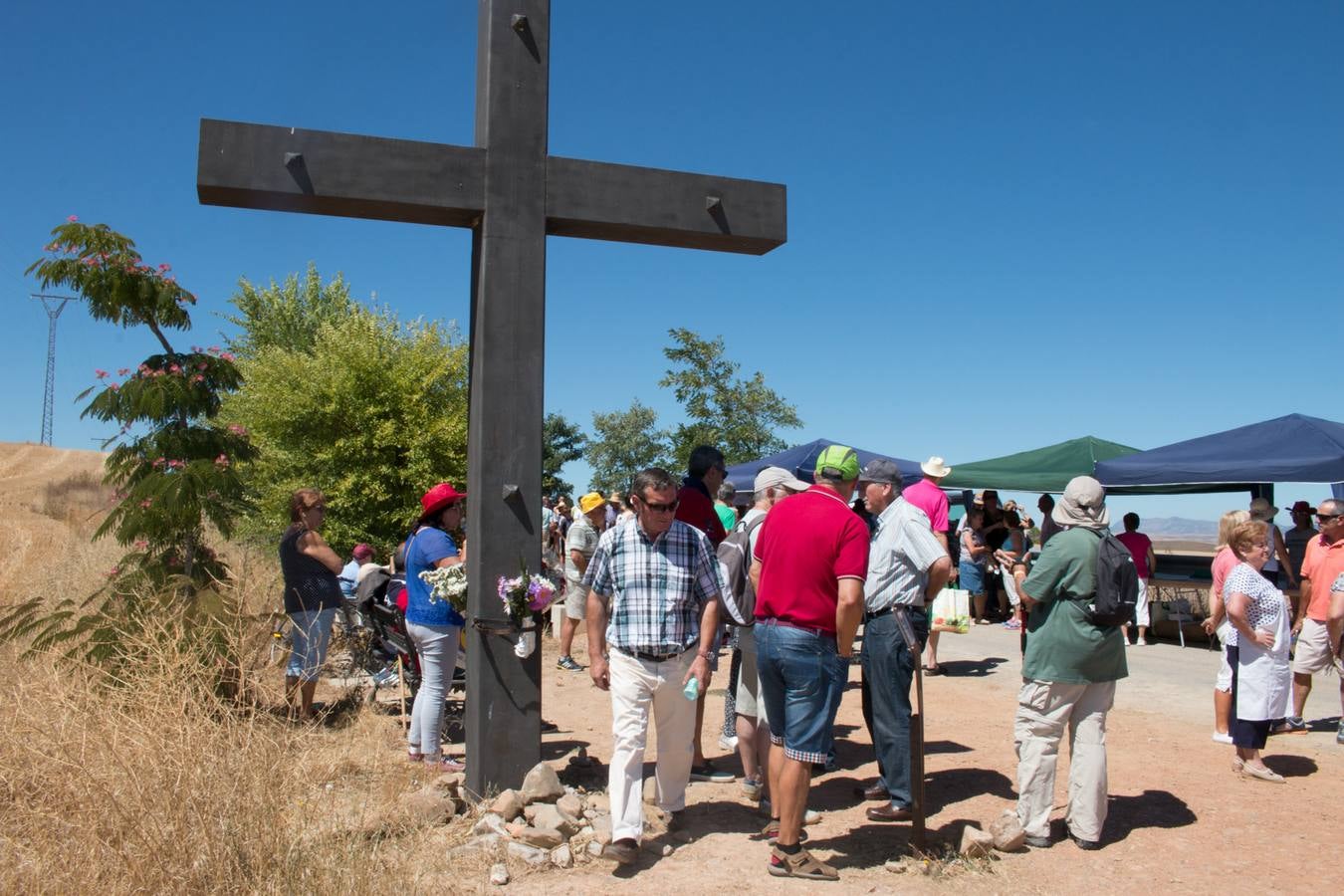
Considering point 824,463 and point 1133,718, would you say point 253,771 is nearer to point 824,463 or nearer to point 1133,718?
point 824,463

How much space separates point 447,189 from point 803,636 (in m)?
2.92

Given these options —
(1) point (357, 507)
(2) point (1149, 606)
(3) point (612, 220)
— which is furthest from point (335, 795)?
(1) point (357, 507)

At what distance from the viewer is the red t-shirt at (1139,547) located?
39.1 ft

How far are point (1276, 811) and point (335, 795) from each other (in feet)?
16.5

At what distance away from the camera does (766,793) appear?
18.0ft

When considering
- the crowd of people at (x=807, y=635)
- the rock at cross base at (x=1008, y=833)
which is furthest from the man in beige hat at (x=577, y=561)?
the rock at cross base at (x=1008, y=833)

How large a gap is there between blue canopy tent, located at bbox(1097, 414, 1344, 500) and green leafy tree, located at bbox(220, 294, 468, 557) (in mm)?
10203

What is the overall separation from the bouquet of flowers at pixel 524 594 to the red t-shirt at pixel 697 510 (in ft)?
3.46

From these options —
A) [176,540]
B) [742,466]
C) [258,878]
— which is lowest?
[258,878]

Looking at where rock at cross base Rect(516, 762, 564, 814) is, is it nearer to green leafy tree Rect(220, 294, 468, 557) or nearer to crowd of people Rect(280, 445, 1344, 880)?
crowd of people Rect(280, 445, 1344, 880)

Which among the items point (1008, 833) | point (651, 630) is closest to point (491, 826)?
point (651, 630)

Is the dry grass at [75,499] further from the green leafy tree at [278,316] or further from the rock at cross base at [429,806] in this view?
the rock at cross base at [429,806]

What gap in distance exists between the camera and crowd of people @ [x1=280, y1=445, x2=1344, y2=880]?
180 inches

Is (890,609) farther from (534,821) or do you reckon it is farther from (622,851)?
(534,821)
